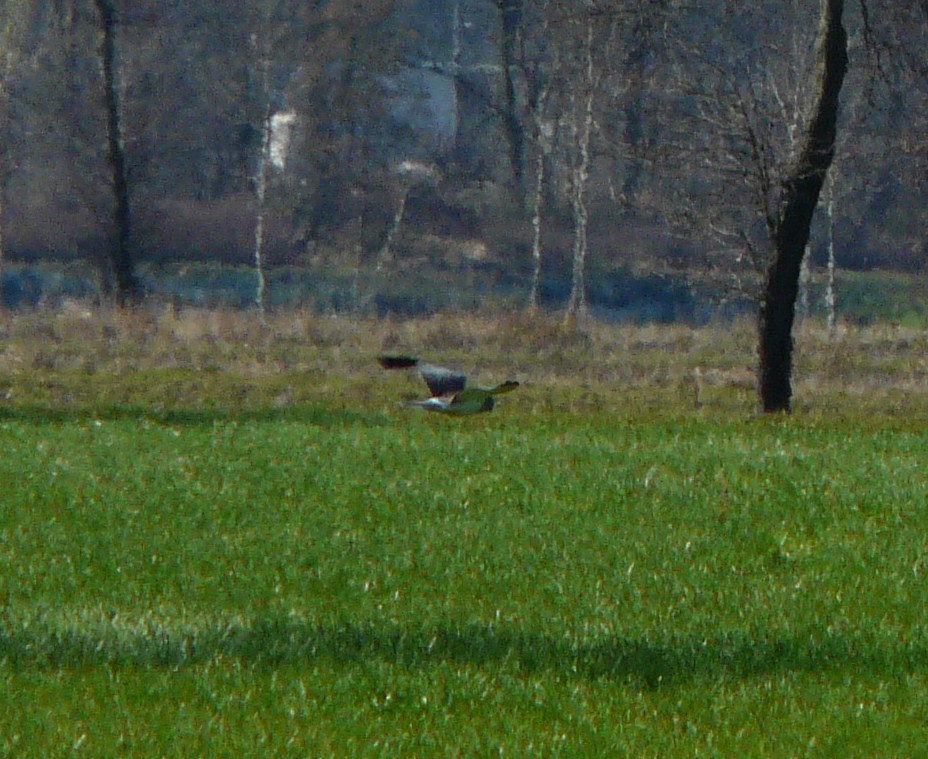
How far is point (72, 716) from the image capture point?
211 inches

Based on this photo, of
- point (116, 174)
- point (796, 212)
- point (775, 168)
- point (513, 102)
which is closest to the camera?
point (796, 212)

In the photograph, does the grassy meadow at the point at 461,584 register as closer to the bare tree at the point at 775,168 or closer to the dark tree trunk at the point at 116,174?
the bare tree at the point at 775,168

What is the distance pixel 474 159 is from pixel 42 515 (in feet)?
144

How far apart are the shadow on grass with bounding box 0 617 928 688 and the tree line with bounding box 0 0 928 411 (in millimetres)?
15988

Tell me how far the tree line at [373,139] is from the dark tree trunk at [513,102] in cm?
12

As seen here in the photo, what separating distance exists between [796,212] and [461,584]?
11197 mm

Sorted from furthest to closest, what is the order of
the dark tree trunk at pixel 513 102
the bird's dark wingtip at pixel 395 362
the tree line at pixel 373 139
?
the dark tree trunk at pixel 513 102, the tree line at pixel 373 139, the bird's dark wingtip at pixel 395 362

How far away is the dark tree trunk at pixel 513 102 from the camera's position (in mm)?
44438

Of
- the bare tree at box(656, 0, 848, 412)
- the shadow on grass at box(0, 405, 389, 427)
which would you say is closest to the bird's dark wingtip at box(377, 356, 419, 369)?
the shadow on grass at box(0, 405, 389, 427)

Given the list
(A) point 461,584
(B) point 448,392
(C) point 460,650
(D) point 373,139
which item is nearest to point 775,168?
(B) point 448,392

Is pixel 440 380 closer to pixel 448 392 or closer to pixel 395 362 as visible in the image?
pixel 448 392

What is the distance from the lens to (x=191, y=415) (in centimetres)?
1667

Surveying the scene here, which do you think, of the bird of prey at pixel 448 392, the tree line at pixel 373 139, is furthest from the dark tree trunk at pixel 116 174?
the bird of prey at pixel 448 392

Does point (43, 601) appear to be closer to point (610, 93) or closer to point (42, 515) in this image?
point (42, 515)
